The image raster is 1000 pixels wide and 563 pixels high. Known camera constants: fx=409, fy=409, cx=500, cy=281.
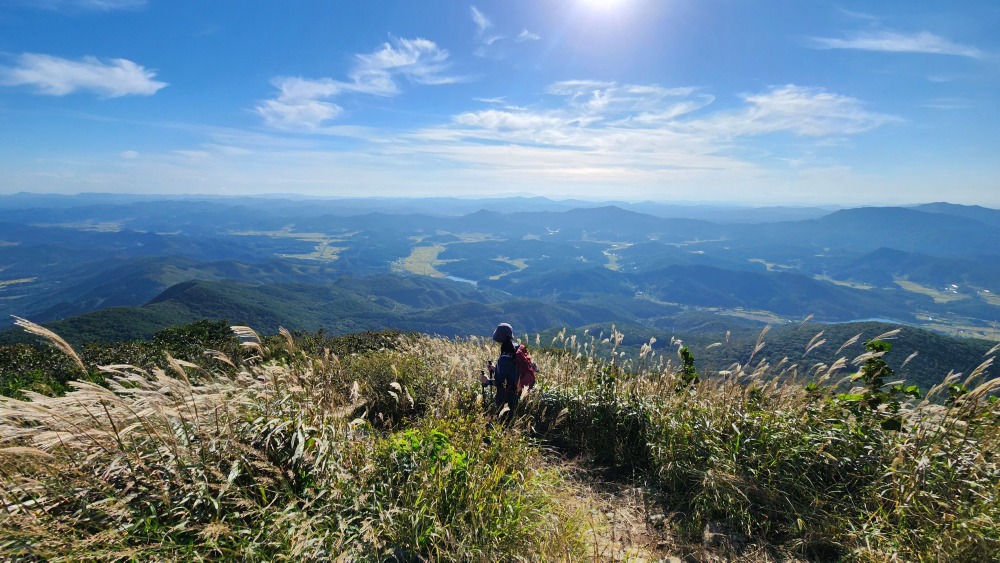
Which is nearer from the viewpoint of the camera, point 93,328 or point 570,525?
point 570,525

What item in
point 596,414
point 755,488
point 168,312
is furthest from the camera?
point 168,312

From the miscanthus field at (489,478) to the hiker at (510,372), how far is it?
425 mm

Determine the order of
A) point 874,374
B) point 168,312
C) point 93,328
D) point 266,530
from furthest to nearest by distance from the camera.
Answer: point 168,312
point 93,328
point 874,374
point 266,530

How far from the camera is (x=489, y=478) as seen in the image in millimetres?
3502

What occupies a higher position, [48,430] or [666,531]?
[48,430]

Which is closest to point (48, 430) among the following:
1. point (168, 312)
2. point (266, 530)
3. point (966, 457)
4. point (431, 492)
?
point (266, 530)

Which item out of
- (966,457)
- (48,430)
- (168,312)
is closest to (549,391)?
(966,457)

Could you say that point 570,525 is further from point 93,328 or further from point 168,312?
point 168,312

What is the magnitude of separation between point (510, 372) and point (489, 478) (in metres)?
2.38

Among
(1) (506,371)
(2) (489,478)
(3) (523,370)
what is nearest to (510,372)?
(1) (506,371)

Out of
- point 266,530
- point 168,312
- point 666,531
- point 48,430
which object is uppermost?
point 48,430

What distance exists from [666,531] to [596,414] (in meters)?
1.88

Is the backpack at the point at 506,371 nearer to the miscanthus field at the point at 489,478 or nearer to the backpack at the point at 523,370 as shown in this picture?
the backpack at the point at 523,370

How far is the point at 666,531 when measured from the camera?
168 inches
